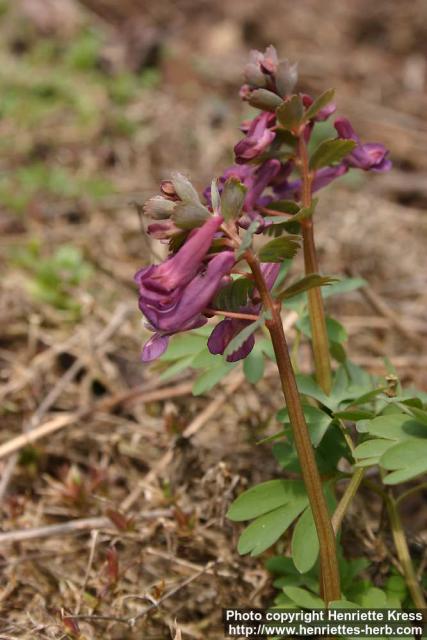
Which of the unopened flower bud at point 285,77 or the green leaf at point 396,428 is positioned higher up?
the unopened flower bud at point 285,77

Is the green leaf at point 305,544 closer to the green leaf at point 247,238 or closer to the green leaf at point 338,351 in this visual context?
the green leaf at point 338,351

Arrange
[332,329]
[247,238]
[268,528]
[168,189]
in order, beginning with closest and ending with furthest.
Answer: [247,238], [168,189], [268,528], [332,329]

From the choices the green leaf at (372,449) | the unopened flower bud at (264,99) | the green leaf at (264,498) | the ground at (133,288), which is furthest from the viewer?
the ground at (133,288)

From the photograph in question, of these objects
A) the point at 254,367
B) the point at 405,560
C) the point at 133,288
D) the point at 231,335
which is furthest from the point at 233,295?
the point at 133,288

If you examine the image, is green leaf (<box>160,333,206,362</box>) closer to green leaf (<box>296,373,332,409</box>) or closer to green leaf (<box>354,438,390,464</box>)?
green leaf (<box>296,373,332,409</box>)

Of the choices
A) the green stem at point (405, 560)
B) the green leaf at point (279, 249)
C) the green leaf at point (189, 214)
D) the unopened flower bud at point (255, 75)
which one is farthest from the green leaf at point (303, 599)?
the unopened flower bud at point (255, 75)

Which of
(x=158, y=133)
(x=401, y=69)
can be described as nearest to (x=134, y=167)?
(x=158, y=133)

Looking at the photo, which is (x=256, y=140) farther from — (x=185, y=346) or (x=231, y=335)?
(x=185, y=346)
